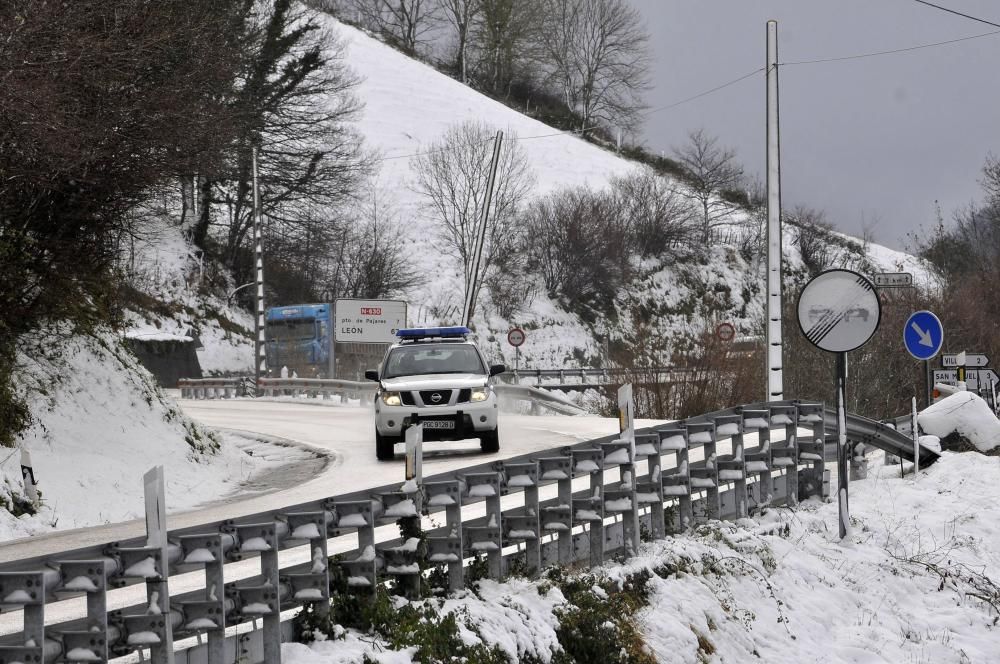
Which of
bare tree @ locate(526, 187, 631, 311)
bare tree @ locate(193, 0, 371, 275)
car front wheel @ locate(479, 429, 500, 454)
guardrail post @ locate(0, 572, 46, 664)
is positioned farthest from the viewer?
bare tree @ locate(526, 187, 631, 311)

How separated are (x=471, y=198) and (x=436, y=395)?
2346 inches

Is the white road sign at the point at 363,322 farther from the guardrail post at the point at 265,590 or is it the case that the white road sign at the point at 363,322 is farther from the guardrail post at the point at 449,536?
the guardrail post at the point at 265,590

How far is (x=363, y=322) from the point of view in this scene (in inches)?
1617

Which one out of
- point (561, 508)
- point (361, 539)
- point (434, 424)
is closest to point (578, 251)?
point (434, 424)

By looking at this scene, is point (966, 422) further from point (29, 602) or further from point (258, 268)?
point (258, 268)

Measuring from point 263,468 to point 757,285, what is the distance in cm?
7538

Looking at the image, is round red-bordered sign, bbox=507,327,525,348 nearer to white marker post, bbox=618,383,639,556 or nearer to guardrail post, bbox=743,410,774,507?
guardrail post, bbox=743,410,774,507

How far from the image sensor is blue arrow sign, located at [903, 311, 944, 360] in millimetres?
19203

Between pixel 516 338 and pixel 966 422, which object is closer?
pixel 966 422

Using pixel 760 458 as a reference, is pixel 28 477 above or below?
below

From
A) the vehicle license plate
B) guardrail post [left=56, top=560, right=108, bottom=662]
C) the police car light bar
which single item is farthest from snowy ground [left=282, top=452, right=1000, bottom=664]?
the police car light bar

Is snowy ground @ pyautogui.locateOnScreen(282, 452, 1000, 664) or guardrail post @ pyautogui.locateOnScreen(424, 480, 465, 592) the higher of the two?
guardrail post @ pyautogui.locateOnScreen(424, 480, 465, 592)

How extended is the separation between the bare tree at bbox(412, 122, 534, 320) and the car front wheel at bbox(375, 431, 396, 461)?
53.1 meters

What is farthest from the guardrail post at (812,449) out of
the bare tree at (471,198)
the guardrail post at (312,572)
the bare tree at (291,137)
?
the bare tree at (471,198)
